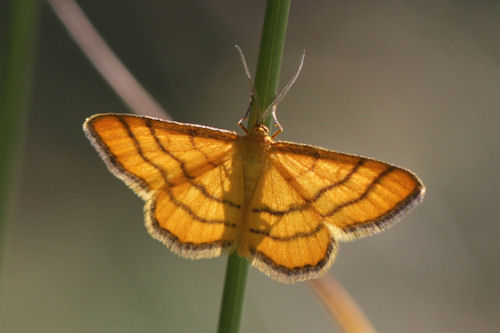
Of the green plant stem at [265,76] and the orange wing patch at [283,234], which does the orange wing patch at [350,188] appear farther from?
the green plant stem at [265,76]

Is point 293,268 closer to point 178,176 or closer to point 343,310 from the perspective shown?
point 343,310

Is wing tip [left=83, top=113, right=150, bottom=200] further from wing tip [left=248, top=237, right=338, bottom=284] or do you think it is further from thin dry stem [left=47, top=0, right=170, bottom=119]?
wing tip [left=248, top=237, right=338, bottom=284]

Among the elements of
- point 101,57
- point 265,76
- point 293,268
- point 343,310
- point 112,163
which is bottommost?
point 343,310

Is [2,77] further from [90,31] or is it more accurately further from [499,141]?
[499,141]

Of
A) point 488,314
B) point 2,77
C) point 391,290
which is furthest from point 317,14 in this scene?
point 2,77

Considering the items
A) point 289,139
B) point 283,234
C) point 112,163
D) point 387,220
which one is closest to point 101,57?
point 112,163

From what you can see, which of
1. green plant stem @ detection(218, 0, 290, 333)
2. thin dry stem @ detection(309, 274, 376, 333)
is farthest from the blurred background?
green plant stem @ detection(218, 0, 290, 333)
